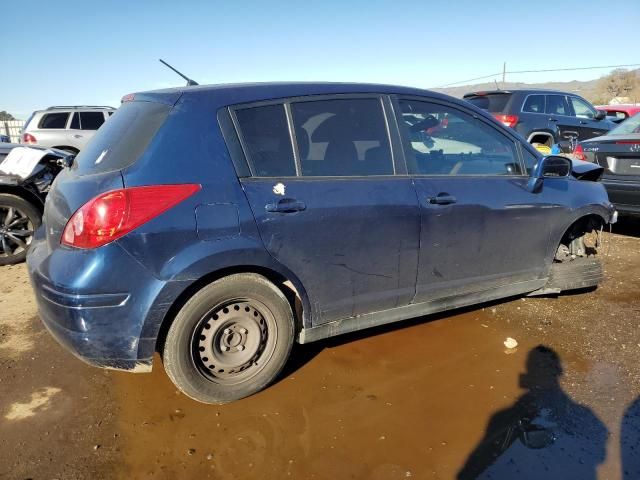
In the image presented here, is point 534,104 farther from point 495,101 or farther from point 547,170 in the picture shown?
point 547,170

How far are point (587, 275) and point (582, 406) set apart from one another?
1684mm

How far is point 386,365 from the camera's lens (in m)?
3.29

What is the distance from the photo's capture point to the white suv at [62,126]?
1242 cm

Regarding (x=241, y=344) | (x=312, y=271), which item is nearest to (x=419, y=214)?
(x=312, y=271)

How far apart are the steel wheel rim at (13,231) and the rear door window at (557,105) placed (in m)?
10.0

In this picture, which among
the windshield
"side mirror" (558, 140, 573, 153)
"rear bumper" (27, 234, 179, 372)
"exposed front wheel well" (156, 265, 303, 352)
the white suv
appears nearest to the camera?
"rear bumper" (27, 234, 179, 372)

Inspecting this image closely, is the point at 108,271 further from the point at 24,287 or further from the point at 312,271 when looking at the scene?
the point at 24,287

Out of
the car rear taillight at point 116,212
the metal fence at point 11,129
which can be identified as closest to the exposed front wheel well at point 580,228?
the car rear taillight at point 116,212

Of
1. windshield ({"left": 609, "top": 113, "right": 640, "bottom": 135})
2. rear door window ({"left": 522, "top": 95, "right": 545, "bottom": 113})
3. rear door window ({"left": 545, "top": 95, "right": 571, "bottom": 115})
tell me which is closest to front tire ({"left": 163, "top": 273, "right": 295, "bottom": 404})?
windshield ({"left": 609, "top": 113, "right": 640, "bottom": 135})

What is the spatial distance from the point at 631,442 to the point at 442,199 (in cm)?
169

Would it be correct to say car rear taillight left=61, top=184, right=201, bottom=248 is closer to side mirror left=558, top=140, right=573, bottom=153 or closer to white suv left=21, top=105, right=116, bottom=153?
side mirror left=558, top=140, right=573, bottom=153

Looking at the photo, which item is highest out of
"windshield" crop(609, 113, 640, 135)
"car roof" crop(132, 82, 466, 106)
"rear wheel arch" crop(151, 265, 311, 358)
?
"car roof" crop(132, 82, 466, 106)

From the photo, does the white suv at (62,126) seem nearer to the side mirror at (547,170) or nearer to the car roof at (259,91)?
the car roof at (259,91)

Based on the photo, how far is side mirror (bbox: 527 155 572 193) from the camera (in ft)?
12.1
